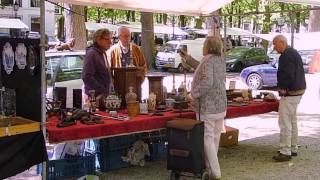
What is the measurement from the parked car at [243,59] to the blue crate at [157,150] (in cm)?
1842

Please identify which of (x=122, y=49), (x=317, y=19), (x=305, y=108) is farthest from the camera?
(x=317, y=19)

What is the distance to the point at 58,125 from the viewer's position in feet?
14.8

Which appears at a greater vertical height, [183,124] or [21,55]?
[21,55]

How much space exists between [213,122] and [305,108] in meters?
7.66

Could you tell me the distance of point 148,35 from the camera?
2186 centimetres


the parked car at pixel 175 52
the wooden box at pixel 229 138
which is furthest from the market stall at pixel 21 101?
the parked car at pixel 175 52

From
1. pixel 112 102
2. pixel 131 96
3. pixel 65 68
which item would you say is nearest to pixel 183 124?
pixel 131 96

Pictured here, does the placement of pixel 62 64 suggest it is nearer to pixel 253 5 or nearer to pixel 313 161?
pixel 313 161

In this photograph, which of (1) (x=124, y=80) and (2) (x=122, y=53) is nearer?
(1) (x=124, y=80)

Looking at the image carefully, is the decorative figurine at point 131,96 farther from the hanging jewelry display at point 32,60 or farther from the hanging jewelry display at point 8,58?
the hanging jewelry display at point 8,58

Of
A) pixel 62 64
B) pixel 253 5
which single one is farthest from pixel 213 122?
pixel 253 5

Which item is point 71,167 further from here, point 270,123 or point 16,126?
point 270,123

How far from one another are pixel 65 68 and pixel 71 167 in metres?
4.38

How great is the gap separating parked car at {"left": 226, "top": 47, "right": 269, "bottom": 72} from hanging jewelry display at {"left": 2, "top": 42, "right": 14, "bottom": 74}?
2065 centimetres
